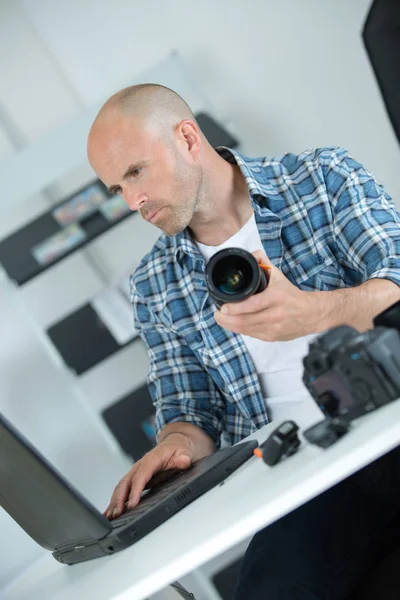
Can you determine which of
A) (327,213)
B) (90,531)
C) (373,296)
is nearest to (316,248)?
(327,213)

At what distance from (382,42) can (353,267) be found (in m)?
0.70

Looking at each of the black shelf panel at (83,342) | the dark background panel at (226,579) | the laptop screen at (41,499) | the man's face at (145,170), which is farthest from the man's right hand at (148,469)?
the black shelf panel at (83,342)

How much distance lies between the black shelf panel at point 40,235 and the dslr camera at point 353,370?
5.82ft

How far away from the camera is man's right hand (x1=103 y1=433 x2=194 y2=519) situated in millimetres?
1402

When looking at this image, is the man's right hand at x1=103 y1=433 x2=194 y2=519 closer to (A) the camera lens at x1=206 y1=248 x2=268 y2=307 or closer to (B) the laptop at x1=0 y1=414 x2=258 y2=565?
(B) the laptop at x1=0 y1=414 x2=258 y2=565

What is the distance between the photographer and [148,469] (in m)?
1.44

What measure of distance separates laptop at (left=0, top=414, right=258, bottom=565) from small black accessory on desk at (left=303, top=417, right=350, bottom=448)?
0.88 ft

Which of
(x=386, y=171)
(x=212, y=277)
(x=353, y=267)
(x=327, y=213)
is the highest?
(x=212, y=277)

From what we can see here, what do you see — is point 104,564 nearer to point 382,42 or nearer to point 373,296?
point 373,296

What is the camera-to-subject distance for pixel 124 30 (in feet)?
10.1

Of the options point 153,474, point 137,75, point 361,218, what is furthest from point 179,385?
point 137,75

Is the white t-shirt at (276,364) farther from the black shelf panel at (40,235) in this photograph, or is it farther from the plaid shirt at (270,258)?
the black shelf panel at (40,235)

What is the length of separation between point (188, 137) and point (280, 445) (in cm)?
91

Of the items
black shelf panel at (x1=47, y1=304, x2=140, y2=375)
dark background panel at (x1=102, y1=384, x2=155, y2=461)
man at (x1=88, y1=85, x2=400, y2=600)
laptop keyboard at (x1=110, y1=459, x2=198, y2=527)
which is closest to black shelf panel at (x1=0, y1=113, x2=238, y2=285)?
black shelf panel at (x1=47, y1=304, x2=140, y2=375)
